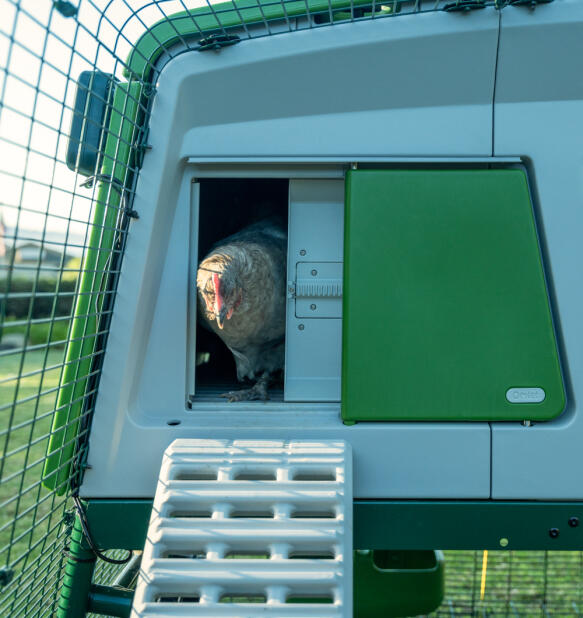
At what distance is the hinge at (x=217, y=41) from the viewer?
1.37 metres

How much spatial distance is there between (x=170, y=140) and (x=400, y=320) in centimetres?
66

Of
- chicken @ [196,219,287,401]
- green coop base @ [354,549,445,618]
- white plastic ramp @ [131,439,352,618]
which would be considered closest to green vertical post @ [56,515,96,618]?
white plastic ramp @ [131,439,352,618]

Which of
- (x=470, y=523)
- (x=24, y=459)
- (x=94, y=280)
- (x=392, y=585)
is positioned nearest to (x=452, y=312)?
(x=470, y=523)

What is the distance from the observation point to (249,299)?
1.79 m

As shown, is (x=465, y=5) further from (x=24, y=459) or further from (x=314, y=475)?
(x=24, y=459)

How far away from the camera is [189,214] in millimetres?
1487

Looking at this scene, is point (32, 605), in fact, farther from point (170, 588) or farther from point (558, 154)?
point (558, 154)

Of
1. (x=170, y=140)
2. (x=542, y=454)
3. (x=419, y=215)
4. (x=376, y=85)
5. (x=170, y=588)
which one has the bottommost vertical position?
(x=170, y=588)

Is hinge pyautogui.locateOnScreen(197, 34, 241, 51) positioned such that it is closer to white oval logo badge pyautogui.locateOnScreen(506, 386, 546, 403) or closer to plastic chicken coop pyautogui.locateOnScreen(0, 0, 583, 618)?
plastic chicken coop pyautogui.locateOnScreen(0, 0, 583, 618)

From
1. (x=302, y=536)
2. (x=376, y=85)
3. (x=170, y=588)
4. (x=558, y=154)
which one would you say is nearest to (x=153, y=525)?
(x=170, y=588)

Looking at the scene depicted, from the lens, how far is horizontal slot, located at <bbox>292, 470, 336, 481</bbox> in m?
1.29

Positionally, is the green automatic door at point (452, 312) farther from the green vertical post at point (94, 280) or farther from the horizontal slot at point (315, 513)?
the green vertical post at point (94, 280)

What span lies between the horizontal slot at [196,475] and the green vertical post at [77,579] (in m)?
0.29

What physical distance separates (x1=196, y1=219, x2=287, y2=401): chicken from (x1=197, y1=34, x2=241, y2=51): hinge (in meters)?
0.52
